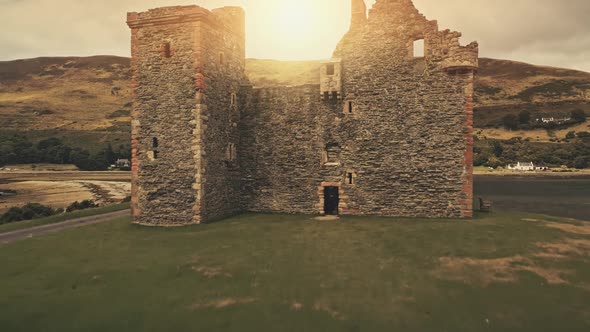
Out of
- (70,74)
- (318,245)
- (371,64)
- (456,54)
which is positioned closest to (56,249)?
(318,245)

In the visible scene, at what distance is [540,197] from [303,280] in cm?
4232

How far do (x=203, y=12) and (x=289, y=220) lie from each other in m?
11.4

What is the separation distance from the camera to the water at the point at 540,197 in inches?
1299

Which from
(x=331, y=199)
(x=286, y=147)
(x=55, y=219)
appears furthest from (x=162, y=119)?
(x=331, y=199)

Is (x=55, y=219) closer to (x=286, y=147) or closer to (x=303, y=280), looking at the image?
(x=286, y=147)

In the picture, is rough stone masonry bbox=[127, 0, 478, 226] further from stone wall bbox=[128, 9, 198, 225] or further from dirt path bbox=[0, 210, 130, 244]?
dirt path bbox=[0, 210, 130, 244]

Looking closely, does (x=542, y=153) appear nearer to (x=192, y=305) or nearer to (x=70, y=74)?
(x=192, y=305)

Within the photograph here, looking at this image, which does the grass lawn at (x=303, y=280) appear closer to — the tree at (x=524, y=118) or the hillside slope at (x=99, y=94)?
the hillside slope at (x=99, y=94)

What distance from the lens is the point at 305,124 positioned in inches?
852

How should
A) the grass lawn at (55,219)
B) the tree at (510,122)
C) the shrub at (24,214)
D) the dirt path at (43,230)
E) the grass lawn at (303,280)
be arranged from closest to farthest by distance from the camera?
1. the grass lawn at (303,280)
2. the dirt path at (43,230)
3. the grass lawn at (55,219)
4. the shrub at (24,214)
5. the tree at (510,122)

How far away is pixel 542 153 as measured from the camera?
258ft

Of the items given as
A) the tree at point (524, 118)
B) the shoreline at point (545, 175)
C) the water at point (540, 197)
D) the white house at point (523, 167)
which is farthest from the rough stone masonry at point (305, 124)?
the tree at point (524, 118)

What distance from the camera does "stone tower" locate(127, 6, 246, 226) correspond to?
18.3m

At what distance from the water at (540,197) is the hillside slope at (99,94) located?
174ft
